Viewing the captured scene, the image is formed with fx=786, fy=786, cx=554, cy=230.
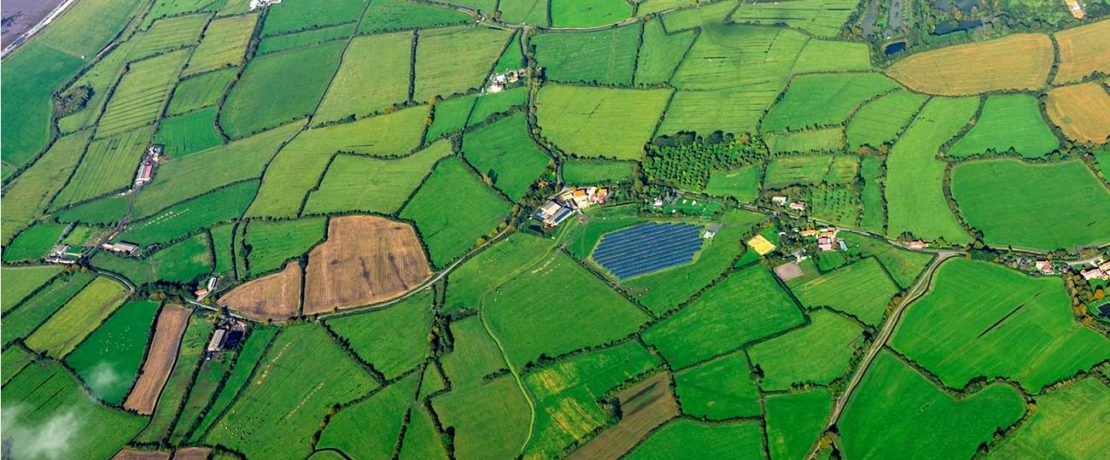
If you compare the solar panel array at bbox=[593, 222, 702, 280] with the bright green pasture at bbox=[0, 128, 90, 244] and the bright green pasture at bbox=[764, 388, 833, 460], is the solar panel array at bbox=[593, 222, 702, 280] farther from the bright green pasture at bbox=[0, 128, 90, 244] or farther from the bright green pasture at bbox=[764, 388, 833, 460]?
the bright green pasture at bbox=[0, 128, 90, 244]

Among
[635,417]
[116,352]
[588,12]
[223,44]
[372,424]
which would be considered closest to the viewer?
[635,417]

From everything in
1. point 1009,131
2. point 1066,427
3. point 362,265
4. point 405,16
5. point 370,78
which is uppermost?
point 405,16

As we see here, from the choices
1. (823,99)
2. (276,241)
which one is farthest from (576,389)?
(823,99)

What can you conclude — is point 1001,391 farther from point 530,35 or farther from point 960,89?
point 530,35

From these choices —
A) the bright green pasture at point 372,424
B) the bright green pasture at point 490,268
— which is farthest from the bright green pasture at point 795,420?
the bright green pasture at point 372,424

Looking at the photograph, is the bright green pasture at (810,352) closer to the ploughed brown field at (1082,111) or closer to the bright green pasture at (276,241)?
the ploughed brown field at (1082,111)

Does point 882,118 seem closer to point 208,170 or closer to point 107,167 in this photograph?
point 208,170
